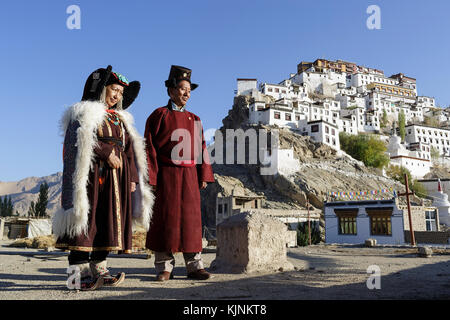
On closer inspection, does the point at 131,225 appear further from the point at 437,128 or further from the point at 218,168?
the point at 437,128

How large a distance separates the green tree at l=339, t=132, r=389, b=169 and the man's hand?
63981mm

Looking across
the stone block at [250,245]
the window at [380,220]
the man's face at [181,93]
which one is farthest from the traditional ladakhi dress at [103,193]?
the window at [380,220]

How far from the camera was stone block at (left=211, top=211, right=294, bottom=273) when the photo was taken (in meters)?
4.62

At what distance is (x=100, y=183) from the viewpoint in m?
3.70

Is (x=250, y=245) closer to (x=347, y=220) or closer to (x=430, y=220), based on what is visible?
(x=347, y=220)

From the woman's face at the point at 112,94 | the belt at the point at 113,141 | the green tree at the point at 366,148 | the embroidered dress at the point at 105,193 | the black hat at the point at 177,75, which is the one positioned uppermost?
the green tree at the point at 366,148

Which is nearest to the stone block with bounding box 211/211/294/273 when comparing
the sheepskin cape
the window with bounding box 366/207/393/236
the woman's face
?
the sheepskin cape

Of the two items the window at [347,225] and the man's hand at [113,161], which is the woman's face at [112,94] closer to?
the man's hand at [113,161]

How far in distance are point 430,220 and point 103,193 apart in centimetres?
2701

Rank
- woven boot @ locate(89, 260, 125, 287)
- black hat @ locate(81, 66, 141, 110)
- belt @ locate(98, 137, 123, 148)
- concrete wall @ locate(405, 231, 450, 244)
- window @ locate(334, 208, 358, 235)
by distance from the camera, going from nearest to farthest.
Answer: woven boot @ locate(89, 260, 125, 287), belt @ locate(98, 137, 123, 148), black hat @ locate(81, 66, 141, 110), concrete wall @ locate(405, 231, 450, 244), window @ locate(334, 208, 358, 235)

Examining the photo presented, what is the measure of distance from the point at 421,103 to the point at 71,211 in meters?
104

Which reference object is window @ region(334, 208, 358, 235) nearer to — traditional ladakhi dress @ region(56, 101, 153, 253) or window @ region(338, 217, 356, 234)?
window @ region(338, 217, 356, 234)

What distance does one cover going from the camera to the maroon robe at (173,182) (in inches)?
166

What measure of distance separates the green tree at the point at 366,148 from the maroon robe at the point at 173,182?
62.9 metres
